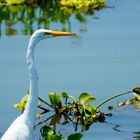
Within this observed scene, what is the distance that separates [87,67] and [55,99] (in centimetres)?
201

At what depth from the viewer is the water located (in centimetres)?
721

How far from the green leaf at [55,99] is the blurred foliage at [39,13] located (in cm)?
417

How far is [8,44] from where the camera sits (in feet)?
34.1

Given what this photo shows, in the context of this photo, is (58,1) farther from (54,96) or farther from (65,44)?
(54,96)

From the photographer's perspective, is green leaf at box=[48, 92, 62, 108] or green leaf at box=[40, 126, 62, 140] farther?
green leaf at box=[48, 92, 62, 108]

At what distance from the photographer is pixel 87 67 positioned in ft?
29.6

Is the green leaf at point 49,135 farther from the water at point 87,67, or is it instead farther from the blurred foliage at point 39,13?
the blurred foliage at point 39,13

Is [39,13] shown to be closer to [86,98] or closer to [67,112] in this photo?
[67,112]

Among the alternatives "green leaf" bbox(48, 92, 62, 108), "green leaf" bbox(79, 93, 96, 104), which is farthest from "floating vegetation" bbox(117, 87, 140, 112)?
"green leaf" bbox(48, 92, 62, 108)

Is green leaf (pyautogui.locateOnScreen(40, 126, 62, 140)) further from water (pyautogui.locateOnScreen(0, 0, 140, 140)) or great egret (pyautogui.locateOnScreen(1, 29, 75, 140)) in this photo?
water (pyautogui.locateOnScreen(0, 0, 140, 140))

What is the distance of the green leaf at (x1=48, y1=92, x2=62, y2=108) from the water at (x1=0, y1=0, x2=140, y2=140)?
1.40 ft

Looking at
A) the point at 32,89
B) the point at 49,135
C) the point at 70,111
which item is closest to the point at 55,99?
the point at 70,111

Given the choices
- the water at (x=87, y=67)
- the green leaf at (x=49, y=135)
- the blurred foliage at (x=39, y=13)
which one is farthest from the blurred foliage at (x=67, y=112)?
the blurred foliage at (x=39, y=13)

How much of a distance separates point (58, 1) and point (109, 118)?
27.4ft
